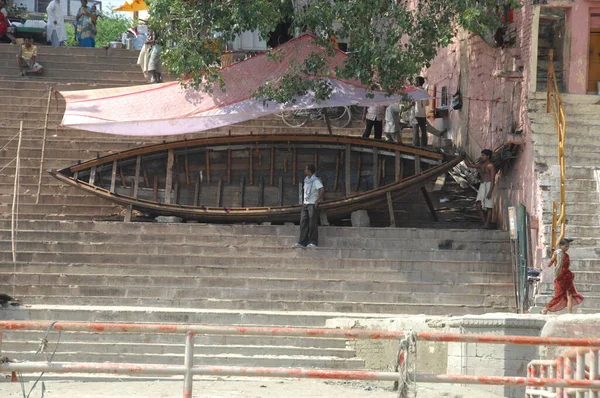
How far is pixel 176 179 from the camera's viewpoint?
2112cm

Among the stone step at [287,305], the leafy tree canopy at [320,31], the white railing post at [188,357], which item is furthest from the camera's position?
the leafy tree canopy at [320,31]

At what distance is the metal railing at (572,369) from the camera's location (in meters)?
8.52

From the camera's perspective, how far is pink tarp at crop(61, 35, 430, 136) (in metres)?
19.5

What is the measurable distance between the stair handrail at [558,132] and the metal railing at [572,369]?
724 cm

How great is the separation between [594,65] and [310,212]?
6.15 metres

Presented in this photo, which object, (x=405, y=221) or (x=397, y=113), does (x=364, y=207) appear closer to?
(x=405, y=221)

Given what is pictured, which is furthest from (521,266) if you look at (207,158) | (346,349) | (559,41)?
(207,158)

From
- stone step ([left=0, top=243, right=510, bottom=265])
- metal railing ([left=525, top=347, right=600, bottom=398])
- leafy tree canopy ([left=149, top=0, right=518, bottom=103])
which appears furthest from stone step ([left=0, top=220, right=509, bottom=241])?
metal railing ([left=525, top=347, right=600, bottom=398])

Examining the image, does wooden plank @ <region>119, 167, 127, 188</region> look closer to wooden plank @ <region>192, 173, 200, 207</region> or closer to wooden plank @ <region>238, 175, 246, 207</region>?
wooden plank @ <region>192, 173, 200, 207</region>

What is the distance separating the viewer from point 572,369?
895 centimetres

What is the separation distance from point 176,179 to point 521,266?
6.86 metres

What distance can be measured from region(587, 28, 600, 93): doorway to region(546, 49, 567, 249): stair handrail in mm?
1432

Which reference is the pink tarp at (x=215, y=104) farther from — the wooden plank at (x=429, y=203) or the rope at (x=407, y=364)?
the rope at (x=407, y=364)

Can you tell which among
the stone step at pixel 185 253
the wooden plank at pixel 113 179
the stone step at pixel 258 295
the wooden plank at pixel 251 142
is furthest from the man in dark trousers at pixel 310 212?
the wooden plank at pixel 113 179
